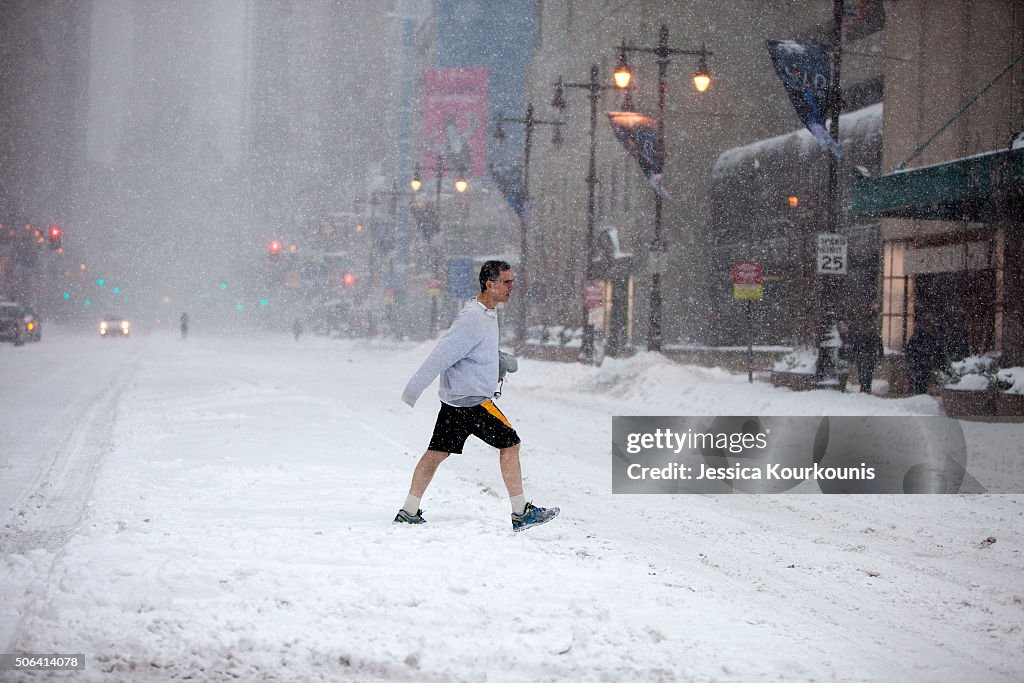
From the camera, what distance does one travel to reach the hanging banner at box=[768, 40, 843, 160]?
1848 centimetres

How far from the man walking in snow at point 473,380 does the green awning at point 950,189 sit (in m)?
11.5

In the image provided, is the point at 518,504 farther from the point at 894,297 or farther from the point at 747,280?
the point at 894,297

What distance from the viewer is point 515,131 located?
75.6 metres

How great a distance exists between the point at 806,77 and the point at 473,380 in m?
14.6

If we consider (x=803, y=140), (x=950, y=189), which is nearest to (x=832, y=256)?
(x=950, y=189)

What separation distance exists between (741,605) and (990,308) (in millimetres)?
18262

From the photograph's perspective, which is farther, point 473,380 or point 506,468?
point 506,468

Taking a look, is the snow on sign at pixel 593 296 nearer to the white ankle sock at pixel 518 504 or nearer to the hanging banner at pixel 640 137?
the hanging banner at pixel 640 137

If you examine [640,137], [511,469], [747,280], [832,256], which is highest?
[640,137]

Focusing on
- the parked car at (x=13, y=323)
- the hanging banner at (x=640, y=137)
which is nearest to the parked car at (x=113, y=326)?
the parked car at (x=13, y=323)

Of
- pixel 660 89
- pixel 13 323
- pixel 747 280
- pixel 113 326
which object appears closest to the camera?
pixel 747 280

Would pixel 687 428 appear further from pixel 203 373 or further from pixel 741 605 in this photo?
pixel 203 373

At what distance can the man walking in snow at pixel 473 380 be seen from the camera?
21.1 feet

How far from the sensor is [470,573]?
5715 mm
